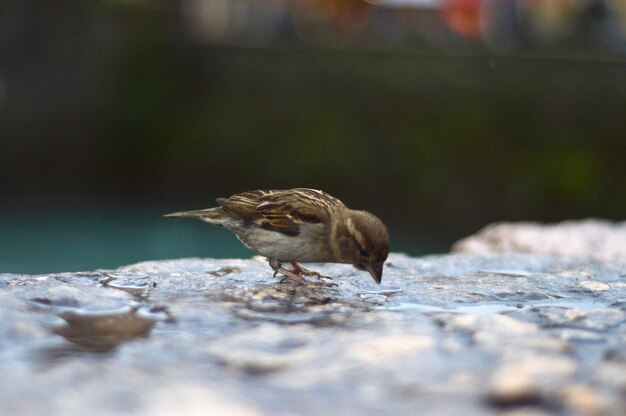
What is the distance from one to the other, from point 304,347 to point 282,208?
6.13 feet

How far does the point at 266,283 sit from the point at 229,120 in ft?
44.2

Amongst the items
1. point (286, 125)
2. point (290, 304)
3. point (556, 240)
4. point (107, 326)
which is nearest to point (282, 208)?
point (290, 304)

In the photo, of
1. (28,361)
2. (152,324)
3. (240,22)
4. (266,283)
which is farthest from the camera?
(240,22)

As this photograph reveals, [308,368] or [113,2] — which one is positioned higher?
[113,2]

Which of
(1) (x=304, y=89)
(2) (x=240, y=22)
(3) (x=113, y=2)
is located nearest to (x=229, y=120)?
(1) (x=304, y=89)

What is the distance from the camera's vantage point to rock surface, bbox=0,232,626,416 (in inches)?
77.5

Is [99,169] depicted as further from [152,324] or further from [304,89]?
[152,324]

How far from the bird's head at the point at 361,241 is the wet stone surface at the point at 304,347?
140 mm

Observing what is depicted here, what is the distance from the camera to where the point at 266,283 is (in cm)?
373

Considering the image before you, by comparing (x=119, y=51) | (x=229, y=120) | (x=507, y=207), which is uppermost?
(x=119, y=51)

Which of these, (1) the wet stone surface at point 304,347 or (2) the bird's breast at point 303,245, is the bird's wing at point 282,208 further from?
(1) the wet stone surface at point 304,347

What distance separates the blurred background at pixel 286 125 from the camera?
1535 centimetres

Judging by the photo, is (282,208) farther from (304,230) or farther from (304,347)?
(304,347)

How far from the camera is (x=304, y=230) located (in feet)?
13.5
